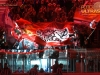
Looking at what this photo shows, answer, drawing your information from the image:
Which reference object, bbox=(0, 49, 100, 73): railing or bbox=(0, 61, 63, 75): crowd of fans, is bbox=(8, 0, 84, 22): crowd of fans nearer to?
bbox=(0, 49, 100, 73): railing

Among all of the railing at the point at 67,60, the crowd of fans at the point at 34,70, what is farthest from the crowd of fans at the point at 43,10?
the crowd of fans at the point at 34,70

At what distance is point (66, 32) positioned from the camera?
18.3m

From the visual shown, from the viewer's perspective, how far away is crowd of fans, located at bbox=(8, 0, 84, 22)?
19.3 metres

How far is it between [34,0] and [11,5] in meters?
1.41

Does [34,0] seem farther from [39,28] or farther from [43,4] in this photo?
[39,28]

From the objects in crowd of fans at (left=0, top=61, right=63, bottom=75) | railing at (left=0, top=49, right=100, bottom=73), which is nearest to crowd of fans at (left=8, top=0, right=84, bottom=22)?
railing at (left=0, top=49, right=100, bottom=73)

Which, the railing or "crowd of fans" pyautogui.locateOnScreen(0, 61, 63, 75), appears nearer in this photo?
"crowd of fans" pyautogui.locateOnScreen(0, 61, 63, 75)

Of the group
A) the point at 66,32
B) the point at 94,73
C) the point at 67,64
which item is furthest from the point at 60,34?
the point at 94,73

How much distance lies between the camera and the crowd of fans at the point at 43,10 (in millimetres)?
19328

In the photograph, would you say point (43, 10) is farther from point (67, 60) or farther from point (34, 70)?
point (34, 70)

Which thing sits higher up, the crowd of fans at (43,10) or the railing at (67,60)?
the crowd of fans at (43,10)

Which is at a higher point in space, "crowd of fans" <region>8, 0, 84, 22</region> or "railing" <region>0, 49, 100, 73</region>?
→ "crowd of fans" <region>8, 0, 84, 22</region>

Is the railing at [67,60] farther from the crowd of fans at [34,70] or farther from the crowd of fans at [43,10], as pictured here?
the crowd of fans at [43,10]

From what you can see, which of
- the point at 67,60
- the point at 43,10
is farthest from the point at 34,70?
the point at 43,10
